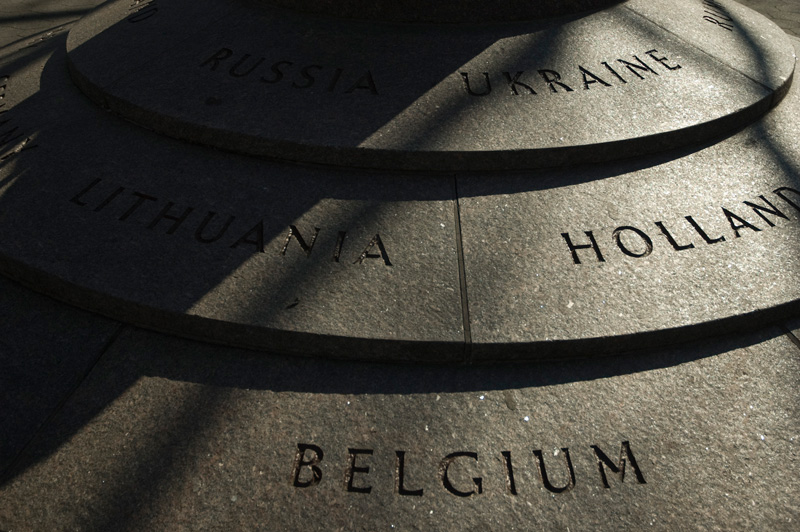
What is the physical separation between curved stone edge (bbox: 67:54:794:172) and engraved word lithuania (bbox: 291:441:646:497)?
65.4 inches

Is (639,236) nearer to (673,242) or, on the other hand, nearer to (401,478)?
(673,242)

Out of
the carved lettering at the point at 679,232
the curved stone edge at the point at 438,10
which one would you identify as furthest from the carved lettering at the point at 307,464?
the curved stone edge at the point at 438,10

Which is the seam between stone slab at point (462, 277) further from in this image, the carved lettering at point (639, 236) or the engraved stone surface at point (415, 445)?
the carved lettering at point (639, 236)

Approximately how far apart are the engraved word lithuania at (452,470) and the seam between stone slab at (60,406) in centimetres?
107

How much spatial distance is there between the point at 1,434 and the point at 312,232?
1.62 meters

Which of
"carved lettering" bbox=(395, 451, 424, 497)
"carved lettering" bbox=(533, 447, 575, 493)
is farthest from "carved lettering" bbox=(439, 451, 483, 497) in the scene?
"carved lettering" bbox=(533, 447, 575, 493)

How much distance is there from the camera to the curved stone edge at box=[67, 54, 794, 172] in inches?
137

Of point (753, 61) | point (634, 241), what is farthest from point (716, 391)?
Answer: point (753, 61)

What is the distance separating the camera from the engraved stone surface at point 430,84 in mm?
3545

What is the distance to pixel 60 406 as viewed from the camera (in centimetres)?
268

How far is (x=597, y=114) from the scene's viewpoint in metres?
3.72

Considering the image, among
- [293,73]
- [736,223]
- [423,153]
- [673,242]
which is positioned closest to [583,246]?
[673,242]

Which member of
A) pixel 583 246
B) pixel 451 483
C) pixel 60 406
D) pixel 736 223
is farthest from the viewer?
pixel 736 223

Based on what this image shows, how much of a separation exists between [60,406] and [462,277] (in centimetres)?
190
